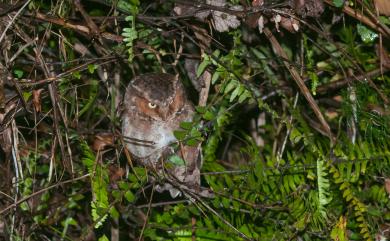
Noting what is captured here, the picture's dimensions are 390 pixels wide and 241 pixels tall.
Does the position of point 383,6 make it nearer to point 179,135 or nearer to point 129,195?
point 179,135

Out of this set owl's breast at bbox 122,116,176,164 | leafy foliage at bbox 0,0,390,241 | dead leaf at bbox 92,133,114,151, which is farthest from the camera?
owl's breast at bbox 122,116,176,164

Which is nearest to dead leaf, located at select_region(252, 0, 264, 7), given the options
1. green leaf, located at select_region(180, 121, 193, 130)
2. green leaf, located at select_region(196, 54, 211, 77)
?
green leaf, located at select_region(196, 54, 211, 77)

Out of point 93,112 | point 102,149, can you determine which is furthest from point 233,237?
point 93,112

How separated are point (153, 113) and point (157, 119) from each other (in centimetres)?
5

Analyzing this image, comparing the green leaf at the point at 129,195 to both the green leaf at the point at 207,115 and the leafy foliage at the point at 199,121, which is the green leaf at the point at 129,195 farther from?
the green leaf at the point at 207,115

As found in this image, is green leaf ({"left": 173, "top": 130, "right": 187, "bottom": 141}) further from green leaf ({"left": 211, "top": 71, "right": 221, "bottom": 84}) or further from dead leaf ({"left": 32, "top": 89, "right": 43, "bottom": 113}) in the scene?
dead leaf ({"left": 32, "top": 89, "right": 43, "bottom": 113})

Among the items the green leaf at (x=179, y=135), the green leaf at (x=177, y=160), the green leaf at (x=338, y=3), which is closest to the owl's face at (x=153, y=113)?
the green leaf at (x=177, y=160)

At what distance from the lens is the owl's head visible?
409cm


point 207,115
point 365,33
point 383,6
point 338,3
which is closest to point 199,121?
point 207,115

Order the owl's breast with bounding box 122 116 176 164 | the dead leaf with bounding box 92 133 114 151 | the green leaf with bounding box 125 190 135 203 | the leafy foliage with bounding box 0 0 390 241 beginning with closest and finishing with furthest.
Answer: the green leaf with bounding box 125 190 135 203 → the leafy foliage with bounding box 0 0 390 241 → the dead leaf with bounding box 92 133 114 151 → the owl's breast with bounding box 122 116 176 164

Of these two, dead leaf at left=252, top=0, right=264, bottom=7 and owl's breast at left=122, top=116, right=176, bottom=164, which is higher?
dead leaf at left=252, top=0, right=264, bottom=7

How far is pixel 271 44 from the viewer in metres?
4.47

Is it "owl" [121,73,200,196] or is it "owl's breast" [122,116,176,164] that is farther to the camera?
"owl's breast" [122,116,176,164]

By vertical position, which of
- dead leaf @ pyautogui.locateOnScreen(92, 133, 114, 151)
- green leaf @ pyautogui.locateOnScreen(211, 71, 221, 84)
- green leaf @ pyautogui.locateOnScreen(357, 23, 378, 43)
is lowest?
dead leaf @ pyautogui.locateOnScreen(92, 133, 114, 151)
